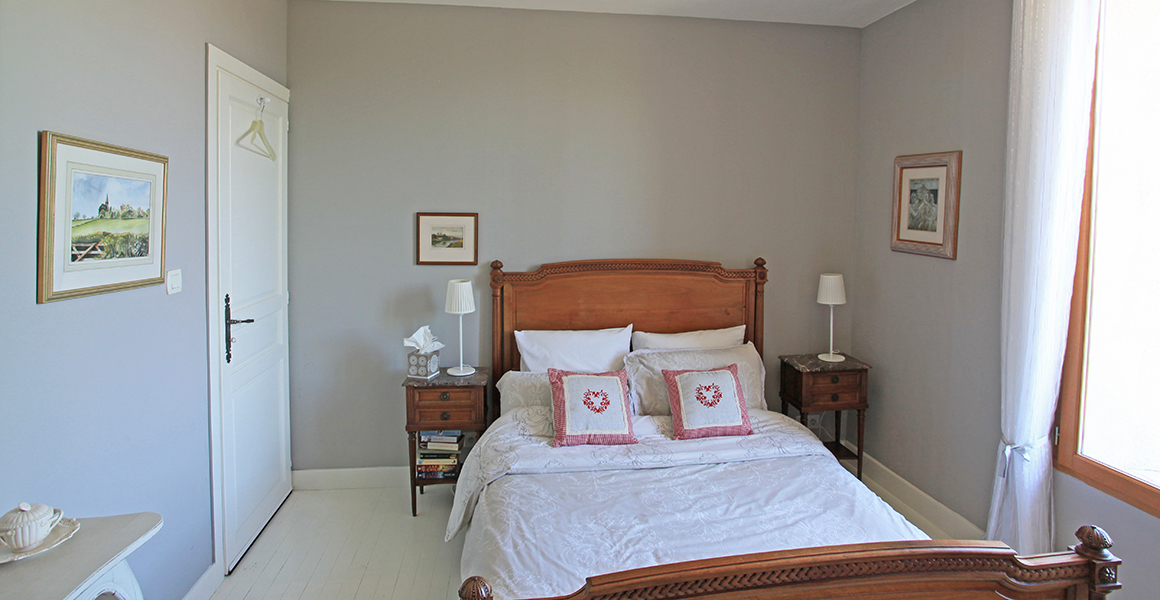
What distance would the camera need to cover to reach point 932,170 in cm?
328

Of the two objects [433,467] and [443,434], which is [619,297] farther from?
[433,467]

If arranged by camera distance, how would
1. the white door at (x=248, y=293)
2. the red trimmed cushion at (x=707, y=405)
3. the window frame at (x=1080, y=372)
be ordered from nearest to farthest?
the window frame at (x=1080, y=372)
the white door at (x=248, y=293)
the red trimmed cushion at (x=707, y=405)

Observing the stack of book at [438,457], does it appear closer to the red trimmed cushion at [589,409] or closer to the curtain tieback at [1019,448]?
the red trimmed cushion at [589,409]

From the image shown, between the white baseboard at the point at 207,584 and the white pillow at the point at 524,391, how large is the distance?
1.38 m

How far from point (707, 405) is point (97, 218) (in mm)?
2373

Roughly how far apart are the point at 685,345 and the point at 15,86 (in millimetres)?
2909

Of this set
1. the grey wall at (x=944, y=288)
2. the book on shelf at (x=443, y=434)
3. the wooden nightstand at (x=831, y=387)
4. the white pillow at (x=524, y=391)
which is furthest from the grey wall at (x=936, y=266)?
the book on shelf at (x=443, y=434)

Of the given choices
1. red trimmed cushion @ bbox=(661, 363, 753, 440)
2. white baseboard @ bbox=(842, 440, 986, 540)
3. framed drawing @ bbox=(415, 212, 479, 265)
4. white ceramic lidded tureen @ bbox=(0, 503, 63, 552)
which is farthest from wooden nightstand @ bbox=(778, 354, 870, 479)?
white ceramic lidded tureen @ bbox=(0, 503, 63, 552)

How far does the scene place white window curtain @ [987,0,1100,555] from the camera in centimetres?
246

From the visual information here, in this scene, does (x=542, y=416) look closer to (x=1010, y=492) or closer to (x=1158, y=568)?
(x=1010, y=492)

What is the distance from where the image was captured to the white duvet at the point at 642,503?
2.11 meters

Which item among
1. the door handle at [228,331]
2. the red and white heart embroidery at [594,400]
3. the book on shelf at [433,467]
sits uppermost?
the door handle at [228,331]

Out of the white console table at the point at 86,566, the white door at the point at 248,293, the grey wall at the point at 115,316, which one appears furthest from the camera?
the white door at the point at 248,293

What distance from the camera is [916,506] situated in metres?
3.44
